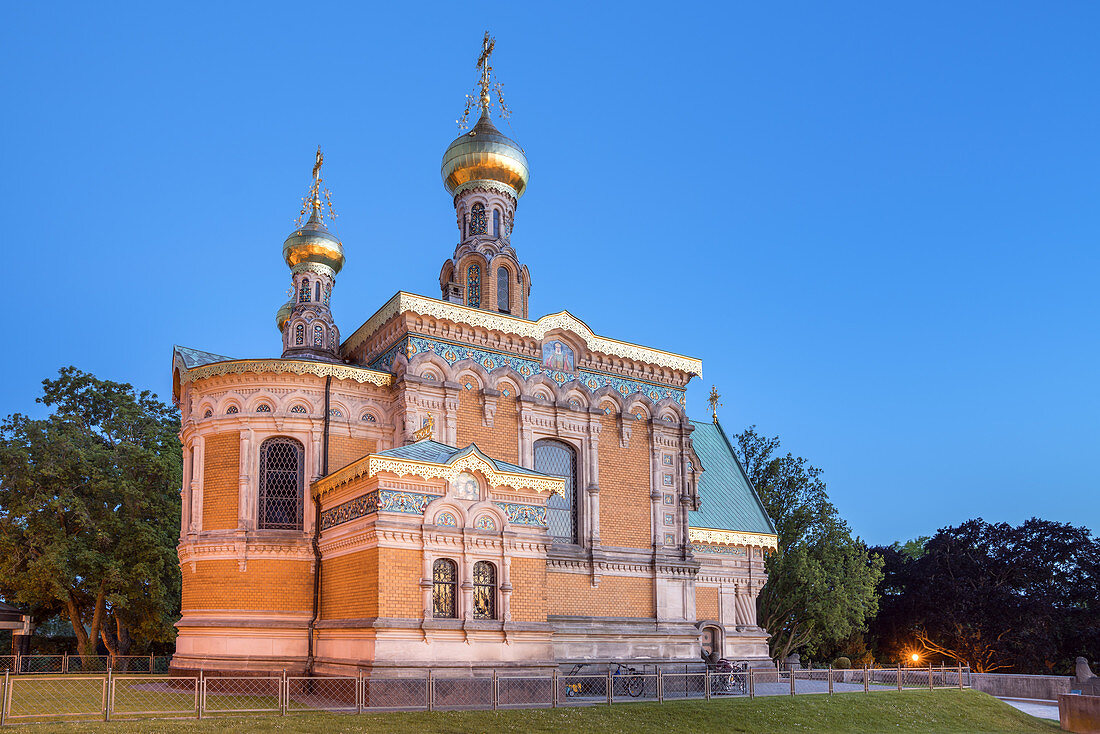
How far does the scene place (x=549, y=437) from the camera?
24656 mm

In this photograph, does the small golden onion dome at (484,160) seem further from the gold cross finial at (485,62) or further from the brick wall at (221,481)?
the brick wall at (221,481)

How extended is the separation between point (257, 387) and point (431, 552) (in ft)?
21.5

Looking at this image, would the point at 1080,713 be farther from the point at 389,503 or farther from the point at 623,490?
the point at 389,503

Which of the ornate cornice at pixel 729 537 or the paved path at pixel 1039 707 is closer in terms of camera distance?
the paved path at pixel 1039 707

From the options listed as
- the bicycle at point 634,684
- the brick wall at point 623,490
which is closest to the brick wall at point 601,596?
the brick wall at point 623,490

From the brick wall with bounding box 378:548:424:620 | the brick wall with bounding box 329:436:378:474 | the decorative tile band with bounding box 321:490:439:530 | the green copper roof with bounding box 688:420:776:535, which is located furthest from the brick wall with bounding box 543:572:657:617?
the decorative tile band with bounding box 321:490:439:530

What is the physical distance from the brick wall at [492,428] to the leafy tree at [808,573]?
15.3 meters

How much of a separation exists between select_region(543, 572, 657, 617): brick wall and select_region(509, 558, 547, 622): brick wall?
12.3 ft

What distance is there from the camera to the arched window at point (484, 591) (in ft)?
61.8

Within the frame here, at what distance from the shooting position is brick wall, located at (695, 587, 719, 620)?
28.5 m

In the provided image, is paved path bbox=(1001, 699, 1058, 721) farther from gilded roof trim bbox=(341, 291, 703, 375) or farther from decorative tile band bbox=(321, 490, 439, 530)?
decorative tile band bbox=(321, 490, 439, 530)

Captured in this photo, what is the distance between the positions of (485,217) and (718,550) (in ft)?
41.1

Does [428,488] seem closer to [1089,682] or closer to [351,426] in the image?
[351,426]

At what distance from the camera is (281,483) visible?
71.2 ft
